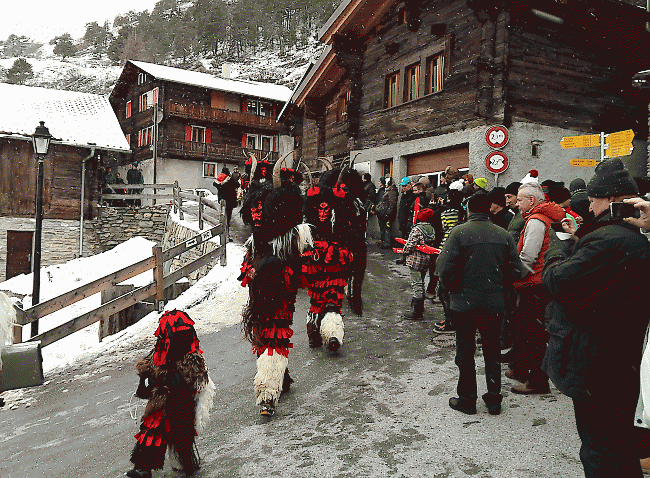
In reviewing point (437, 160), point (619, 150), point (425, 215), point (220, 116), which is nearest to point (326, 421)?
point (425, 215)

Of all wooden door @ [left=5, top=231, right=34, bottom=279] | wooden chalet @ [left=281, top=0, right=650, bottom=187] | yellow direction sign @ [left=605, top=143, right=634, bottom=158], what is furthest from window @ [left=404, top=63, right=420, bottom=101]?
wooden door @ [left=5, top=231, right=34, bottom=279]

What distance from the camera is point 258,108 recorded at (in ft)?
127

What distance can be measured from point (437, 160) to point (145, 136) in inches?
1171

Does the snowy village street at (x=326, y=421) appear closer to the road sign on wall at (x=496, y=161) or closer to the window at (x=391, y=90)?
the road sign on wall at (x=496, y=161)

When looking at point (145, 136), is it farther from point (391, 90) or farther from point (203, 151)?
point (391, 90)

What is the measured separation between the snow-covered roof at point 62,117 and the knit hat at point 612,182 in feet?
71.4

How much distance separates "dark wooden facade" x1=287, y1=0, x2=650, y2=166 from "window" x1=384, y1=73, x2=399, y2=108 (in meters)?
0.15

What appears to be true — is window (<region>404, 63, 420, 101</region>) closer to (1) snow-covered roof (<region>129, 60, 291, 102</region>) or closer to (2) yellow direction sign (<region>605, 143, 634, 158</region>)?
(2) yellow direction sign (<region>605, 143, 634, 158</region>)

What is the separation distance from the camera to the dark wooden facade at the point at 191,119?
1372 inches

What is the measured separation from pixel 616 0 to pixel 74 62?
9658 cm

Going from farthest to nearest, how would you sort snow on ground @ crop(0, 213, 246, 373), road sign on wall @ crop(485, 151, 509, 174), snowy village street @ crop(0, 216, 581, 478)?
road sign on wall @ crop(485, 151, 509, 174) < snow on ground @ crop(0, 213, 246, 373) < snowy village street @ crop(0, 216, 581, 478)

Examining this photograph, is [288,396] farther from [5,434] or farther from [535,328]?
[5,434]

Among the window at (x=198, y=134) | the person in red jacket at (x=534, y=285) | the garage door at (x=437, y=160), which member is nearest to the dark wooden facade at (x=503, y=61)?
the garage door at (x=437, y=160)

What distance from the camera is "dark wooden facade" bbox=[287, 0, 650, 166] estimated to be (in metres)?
11.2
